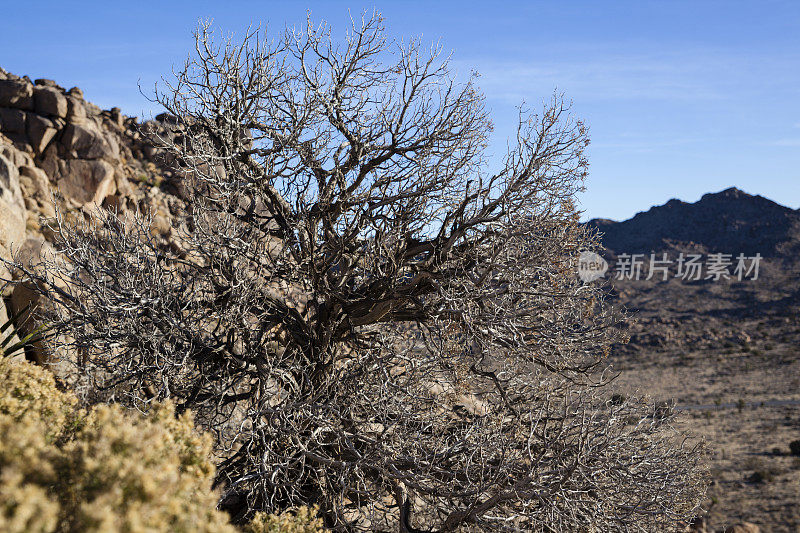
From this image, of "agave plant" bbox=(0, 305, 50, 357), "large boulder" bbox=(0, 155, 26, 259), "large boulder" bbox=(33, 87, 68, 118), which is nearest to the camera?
"agave plant" bbox=(0, 305, 50, 357)

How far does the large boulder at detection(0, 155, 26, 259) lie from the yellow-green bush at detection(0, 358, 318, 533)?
9090 mm

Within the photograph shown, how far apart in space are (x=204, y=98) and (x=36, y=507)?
660 centimetres

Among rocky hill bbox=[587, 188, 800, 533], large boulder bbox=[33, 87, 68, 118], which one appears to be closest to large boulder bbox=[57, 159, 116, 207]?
large boulder bbox=[33, 87, 68, 118]

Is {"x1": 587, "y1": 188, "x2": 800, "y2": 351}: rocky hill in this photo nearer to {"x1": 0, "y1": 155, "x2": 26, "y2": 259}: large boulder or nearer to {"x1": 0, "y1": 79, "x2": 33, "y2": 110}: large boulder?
{"x1": 0, "y1": 79, "x2": 33, "y2": 110}: large boulder

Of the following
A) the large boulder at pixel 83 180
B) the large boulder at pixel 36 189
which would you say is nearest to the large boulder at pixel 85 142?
the large boulder at pixel 83 180

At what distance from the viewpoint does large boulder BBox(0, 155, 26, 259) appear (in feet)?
39.8

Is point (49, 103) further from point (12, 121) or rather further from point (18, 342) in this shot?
point (18, 342)

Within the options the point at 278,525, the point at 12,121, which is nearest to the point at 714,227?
the point at 12,121

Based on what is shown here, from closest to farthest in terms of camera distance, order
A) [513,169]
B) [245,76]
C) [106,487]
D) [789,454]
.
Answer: [106,487] < [513,169] < [245,76] < [789,454]

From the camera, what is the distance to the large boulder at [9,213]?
39.8 feet

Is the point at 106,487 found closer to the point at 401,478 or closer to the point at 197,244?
the point at 401,478

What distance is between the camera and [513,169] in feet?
25.0

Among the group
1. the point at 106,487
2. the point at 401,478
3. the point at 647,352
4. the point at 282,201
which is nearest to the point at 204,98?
the point at 282,201

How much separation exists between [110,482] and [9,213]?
495 inches
